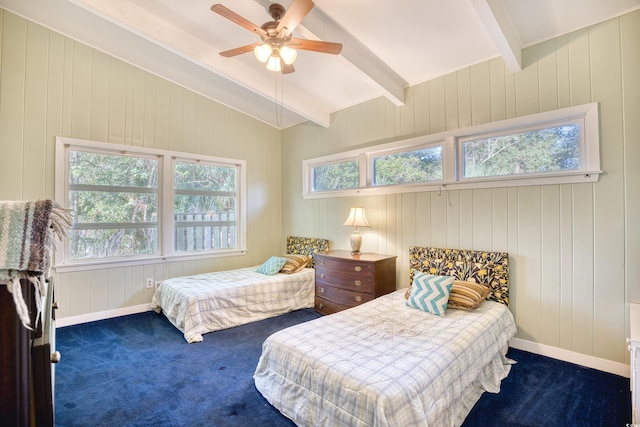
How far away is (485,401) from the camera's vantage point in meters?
2.08

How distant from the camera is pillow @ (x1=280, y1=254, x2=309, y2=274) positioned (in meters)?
4.14

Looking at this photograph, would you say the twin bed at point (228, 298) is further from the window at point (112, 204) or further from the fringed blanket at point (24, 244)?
the fringed blanket at point (24, 244)

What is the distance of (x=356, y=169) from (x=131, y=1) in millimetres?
2947

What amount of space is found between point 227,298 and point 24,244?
286 centimetres

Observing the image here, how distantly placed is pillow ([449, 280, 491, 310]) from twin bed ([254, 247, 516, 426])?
0.06 metres

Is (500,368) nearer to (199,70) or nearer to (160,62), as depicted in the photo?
(199,70)

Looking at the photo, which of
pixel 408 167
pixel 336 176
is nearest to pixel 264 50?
pixel 408 167

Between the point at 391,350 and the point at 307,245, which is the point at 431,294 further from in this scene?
the point at 307,245

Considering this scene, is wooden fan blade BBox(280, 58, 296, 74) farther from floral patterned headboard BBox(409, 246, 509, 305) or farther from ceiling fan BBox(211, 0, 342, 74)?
floral patterned headboard BBox(409, 246, 509, 305)

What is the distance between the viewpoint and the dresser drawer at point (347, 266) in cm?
334

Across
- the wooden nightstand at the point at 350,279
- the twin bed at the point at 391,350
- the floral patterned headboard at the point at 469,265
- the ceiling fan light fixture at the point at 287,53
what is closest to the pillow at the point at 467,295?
the twin bed at the point at 391,350

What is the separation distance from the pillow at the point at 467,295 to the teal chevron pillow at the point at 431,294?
8cm

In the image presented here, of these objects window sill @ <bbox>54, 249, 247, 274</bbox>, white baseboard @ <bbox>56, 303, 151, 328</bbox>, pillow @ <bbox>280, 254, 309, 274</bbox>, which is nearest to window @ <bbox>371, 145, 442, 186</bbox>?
pillow @ <bbox>280, 254, 309, 274</bbox>

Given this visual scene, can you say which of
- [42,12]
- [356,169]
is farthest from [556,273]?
[42,12]
